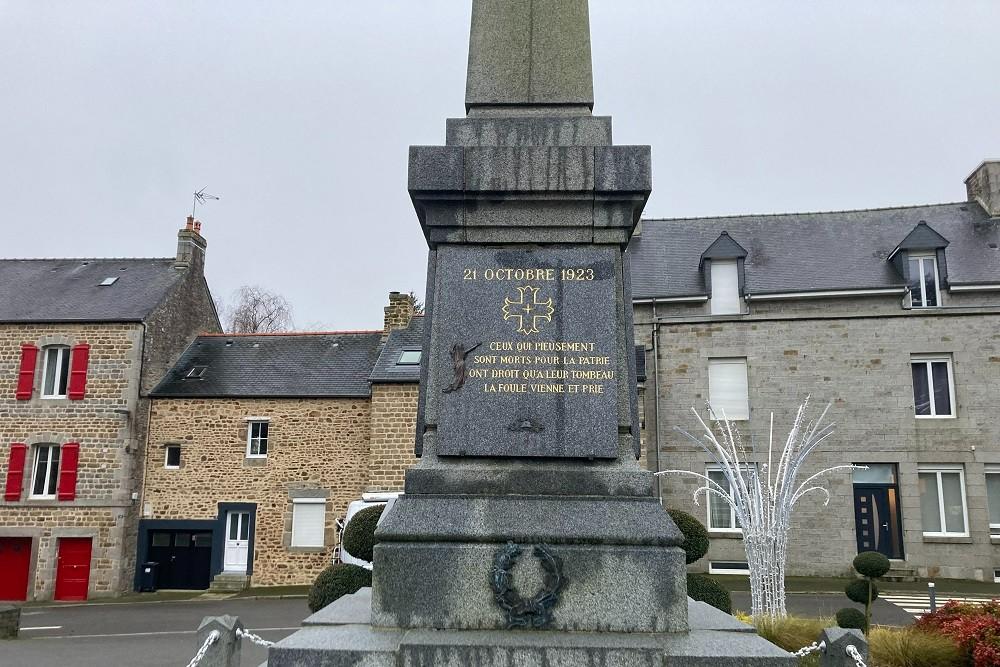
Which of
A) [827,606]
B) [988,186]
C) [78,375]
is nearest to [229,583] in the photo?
[78,375]

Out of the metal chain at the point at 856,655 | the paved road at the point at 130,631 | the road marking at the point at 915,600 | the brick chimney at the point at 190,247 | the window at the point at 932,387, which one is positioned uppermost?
the brick chimney at the point at 190,247

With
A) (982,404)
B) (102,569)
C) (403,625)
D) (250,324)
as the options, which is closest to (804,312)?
(982,404)

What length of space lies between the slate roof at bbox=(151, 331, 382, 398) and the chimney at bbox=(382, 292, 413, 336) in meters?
0.58

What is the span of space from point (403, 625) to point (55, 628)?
53.6 ft

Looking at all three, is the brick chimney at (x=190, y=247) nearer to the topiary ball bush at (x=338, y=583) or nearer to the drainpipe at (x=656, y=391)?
the drainpipe at (x=656, y=391)

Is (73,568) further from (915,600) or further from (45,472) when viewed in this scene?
(915,600)

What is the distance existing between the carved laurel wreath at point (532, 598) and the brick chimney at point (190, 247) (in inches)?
959

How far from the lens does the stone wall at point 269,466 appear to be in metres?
23.2

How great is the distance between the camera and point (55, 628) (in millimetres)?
17609

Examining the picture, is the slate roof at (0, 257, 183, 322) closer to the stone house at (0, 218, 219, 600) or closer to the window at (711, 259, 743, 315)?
the stone house at (0, 218, 219, 600)

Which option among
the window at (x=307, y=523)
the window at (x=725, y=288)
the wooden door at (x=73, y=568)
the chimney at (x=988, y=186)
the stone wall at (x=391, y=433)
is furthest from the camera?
the window at (x=307, y=523)

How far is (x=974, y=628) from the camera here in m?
7.46

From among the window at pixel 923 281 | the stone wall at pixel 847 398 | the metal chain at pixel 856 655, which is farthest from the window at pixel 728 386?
the metal chain at pixel 856 655

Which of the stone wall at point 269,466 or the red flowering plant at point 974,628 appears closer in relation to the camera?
the red flowering plant at point 974,628
